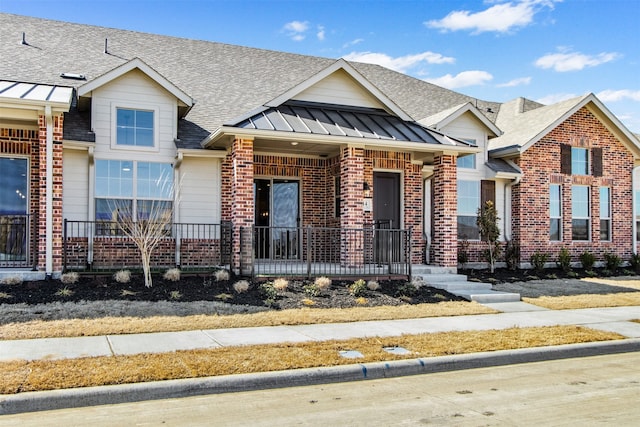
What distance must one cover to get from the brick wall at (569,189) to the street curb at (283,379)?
9.99m

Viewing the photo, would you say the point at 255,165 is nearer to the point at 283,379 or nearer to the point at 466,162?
the point at 466,162

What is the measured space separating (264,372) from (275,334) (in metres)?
2.21

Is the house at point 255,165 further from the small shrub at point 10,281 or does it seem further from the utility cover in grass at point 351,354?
the utility cover in grass at point 351,354

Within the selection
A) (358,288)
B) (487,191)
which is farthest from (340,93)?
(487,191)

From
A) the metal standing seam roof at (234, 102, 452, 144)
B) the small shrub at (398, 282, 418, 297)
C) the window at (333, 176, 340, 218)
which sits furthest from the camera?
the window at (333, 176, 340, 218)

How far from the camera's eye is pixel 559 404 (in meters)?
5.85

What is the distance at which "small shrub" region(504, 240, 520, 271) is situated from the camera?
59.2 feet

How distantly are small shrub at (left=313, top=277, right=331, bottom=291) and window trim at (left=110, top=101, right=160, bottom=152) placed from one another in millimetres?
5461

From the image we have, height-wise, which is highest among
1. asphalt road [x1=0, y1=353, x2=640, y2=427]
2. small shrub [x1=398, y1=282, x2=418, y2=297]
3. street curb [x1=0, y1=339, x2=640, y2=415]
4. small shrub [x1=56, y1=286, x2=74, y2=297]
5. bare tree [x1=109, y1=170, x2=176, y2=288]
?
bare tree [x1=109, y1=170, x2=176, y2=288]

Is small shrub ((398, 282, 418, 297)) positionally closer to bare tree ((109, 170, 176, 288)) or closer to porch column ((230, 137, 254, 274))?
porch column ((230, 137, 254, 274))

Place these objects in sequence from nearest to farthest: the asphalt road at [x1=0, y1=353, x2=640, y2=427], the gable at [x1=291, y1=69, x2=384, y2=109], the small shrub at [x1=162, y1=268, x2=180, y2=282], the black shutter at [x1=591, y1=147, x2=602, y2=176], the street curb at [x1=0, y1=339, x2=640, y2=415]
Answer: the asphalt road at [x1=0, y1=353, x2=640, y2=427], the street curb at [x1=0, y1=339, x2=640, y2=415], the small shrub at [x1=162, y1=268, x2=180, y2=282], the gable at [x1=291, y1=69, x2=384, y2=109], the black shutter at [x1=591, y1=147, x2=602, y2=176]

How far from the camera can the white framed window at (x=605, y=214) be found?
1972 centimetres

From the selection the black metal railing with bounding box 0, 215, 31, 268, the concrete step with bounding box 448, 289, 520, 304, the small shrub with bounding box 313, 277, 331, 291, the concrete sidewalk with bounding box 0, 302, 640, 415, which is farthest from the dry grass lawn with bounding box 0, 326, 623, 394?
the black metal railing with bounding box 0, 215, 31, 268

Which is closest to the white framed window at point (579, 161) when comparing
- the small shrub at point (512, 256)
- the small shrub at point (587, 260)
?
the small shrub at point (587, 260)
